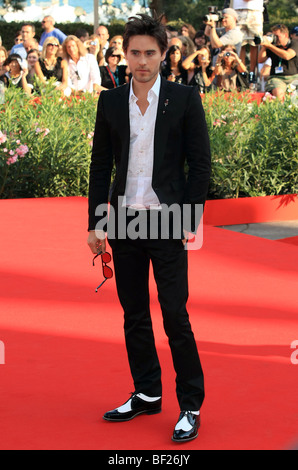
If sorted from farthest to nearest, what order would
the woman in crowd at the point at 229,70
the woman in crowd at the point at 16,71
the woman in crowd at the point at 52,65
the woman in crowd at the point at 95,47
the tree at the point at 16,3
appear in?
the tree at the point at 16,3 → the woman in crowd at the point at 95,47 → the woman in crowd at the point at 229,70 → the woman in crowd at the point at 52,65 → the woman in crowd at the point at 16,71

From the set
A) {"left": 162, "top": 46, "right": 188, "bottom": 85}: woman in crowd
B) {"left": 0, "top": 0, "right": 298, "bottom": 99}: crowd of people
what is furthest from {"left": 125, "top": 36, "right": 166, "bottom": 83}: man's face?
{"left": 162, "top": 46, "right": 188, "bottom": 85}: woman in crowd

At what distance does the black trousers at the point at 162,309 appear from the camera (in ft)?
11.1

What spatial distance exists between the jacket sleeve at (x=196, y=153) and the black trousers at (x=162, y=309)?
0.18m

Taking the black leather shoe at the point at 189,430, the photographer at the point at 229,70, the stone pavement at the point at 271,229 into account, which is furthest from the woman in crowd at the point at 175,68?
the black leather shoe at the point at 189,430

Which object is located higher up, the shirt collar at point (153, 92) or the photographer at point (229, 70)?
the photographer at point (229, 70)

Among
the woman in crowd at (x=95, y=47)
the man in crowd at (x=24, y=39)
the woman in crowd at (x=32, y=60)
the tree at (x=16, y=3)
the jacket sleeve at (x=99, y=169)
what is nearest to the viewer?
the jacket sleeve at (x=99, y=169)

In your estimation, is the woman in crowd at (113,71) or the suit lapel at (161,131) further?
the woman in crowd at (113,71)

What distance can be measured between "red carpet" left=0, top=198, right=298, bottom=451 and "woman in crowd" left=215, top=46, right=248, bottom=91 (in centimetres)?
683

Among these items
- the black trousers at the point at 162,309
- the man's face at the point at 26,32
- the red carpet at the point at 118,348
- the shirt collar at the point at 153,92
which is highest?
the man's face at the point at 26,32

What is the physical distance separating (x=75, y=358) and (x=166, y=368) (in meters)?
0.50

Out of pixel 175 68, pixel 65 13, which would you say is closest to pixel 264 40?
pixel 175 68

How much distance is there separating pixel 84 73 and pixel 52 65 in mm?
528

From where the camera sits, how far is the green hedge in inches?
363

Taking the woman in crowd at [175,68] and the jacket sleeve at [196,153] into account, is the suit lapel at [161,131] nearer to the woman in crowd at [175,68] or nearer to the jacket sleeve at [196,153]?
the jacket sleeve at [196,153]
